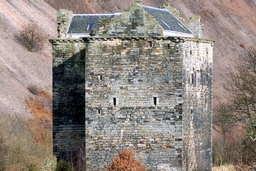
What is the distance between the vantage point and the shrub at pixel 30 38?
65.0 meters

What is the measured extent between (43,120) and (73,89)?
57.4 feet

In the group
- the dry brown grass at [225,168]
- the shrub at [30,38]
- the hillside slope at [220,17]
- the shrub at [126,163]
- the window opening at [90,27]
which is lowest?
the dry brown grass at [225,168]

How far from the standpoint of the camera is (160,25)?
110 feet

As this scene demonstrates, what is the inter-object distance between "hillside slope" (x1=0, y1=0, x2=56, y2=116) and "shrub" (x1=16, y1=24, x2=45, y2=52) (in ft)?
1.33

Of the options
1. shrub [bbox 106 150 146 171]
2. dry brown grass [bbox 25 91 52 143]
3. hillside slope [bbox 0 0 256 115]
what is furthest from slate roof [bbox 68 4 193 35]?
hillside slope [bbox 0 0 256 115]

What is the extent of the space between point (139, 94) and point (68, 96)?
14.2 feet

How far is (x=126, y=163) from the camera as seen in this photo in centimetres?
3269

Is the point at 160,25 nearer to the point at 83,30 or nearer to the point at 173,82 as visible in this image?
the point at 173,82

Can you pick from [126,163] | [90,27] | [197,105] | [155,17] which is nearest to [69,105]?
[90,27]

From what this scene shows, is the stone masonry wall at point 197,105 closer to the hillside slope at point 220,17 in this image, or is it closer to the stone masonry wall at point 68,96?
the stone masonry wall at point 68,96

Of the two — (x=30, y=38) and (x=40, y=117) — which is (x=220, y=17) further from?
(x=40, y=117)

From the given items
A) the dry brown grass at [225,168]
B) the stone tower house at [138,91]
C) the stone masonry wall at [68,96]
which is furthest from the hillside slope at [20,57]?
the stone tower house at [138,91]

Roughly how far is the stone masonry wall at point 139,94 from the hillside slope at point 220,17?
42.9 metres

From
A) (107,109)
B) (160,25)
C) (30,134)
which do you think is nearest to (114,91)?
(107,109)
